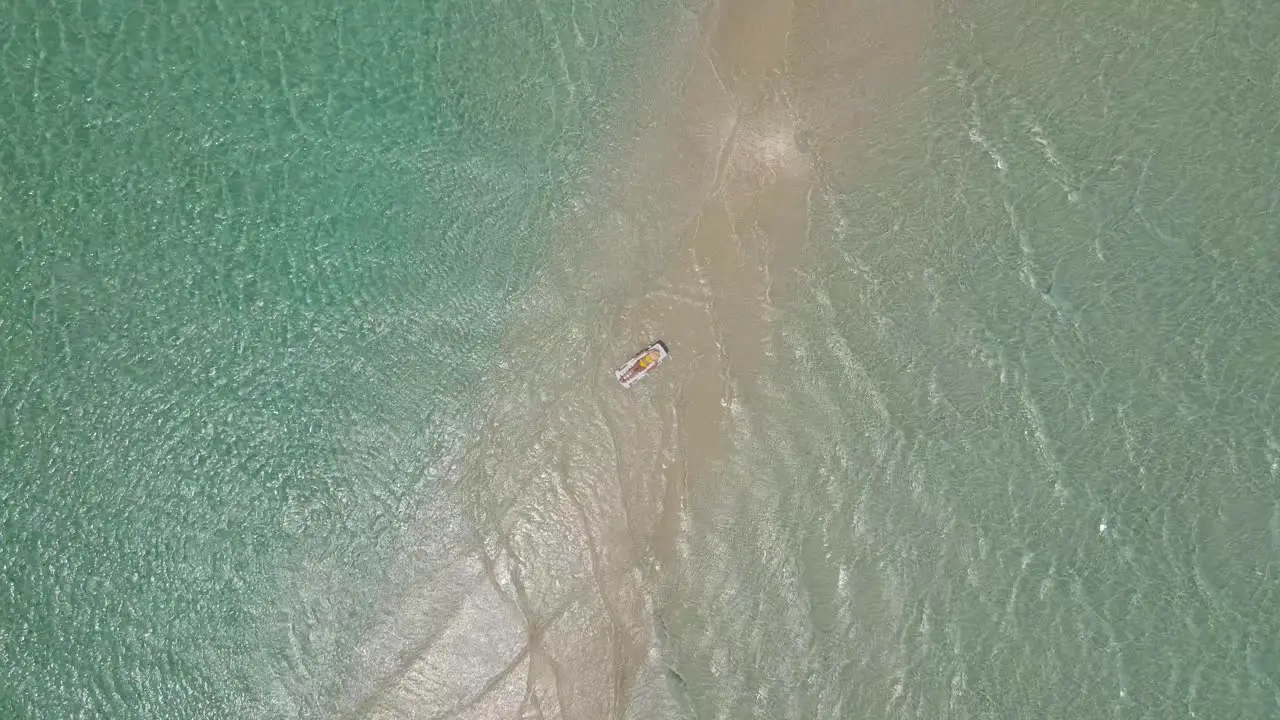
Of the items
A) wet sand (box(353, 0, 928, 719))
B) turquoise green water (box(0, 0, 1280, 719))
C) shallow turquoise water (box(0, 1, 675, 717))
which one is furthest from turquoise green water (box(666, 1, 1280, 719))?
shallow turquoise water (box(0, 1, 675, 717))

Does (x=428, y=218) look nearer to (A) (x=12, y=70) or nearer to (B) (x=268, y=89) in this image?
(B) (x=268, y=89)

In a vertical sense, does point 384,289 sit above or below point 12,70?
below

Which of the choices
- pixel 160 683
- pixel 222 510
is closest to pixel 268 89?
pixel 222 510

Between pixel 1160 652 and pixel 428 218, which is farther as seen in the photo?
pixel 428 218

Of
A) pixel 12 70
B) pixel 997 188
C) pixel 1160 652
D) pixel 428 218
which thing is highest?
pixel 12 70

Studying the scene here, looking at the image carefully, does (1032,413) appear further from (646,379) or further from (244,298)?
(244,298)
